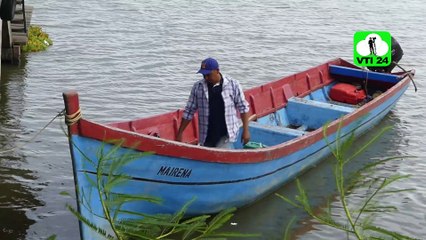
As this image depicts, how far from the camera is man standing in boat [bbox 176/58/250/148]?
819 centimetres

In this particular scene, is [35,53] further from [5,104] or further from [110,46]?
[5,104]

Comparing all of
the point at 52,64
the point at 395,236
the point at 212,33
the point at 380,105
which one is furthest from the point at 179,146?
the point at 212,33

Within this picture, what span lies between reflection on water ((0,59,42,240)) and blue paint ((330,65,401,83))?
20.6ft

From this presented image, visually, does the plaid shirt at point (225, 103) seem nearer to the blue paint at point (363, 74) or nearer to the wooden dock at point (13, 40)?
the blue paint at point (363, 74)

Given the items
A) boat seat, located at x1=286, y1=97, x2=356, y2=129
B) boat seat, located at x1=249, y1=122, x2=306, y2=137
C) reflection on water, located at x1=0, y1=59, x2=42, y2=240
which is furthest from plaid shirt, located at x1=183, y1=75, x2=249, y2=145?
boat seat, located at x1=286, y1=97, x2=356, y2=129

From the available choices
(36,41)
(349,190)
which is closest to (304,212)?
(349,190)

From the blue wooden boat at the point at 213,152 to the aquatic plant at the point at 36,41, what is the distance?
7.82 meters

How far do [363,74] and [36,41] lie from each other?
343 inches

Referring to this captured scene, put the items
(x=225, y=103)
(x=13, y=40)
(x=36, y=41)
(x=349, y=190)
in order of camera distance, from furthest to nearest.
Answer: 1. (x=36, y=41)
2. (x=13, y=40)
3. (x=225, y=103)
4. (x=349, y=190)

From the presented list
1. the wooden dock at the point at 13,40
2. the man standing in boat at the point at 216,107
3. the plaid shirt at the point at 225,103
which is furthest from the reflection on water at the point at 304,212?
the wooden dock at the point at 13,40

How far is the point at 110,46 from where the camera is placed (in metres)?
18.7

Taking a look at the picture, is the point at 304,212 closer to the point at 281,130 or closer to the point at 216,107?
the point at 281,130

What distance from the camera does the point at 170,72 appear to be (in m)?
16.6

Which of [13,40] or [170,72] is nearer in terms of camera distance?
[13,40]
